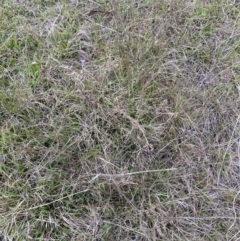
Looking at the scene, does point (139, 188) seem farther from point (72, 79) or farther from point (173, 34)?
point (173, 34)

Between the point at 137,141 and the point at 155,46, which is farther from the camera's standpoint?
the point at 155,46

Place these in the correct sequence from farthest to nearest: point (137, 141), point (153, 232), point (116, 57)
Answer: point (116, 57)
point (137, 141)
point (153, 232)

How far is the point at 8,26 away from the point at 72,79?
371mm

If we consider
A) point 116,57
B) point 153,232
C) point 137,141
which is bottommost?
point 153,232

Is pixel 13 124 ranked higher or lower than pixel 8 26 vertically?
lower

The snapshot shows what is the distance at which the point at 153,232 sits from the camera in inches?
45.0

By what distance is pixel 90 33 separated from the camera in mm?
1494

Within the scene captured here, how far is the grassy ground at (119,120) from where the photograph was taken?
46.2 inches

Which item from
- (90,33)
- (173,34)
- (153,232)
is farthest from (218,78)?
(153,232)

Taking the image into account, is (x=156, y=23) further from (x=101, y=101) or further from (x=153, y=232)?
(x=153, y=232)

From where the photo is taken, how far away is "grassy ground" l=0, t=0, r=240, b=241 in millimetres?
1173

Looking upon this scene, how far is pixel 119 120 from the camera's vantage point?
1299 millimetres

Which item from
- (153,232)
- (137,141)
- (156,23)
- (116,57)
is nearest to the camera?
(153,232)

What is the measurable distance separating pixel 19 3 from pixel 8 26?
0.13 meters
